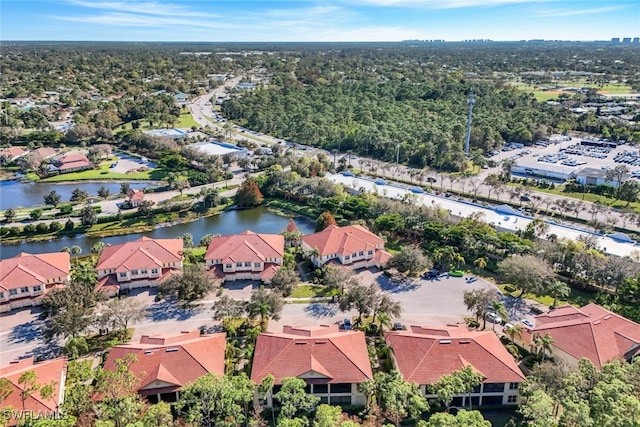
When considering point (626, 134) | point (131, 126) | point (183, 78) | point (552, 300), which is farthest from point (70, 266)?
point (183, 78)

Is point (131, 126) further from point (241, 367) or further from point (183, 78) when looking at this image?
point (241, 367)

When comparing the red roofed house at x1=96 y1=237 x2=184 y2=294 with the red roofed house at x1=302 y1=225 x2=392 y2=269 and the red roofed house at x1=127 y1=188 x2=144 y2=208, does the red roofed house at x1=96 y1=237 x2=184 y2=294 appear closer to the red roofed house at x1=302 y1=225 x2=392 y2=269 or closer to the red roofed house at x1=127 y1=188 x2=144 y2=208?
the red roofed house at x1=302 y1=225 x2=392 y2=269

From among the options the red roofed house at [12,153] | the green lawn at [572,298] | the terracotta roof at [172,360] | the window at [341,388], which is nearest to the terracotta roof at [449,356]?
the window at [341,388]

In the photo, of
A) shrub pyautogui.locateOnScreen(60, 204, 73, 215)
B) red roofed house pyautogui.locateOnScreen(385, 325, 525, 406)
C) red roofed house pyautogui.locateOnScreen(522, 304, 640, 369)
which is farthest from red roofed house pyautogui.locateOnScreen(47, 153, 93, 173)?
red roofed house pyautogui.locateOnScreen(522, 304, 640, 369)

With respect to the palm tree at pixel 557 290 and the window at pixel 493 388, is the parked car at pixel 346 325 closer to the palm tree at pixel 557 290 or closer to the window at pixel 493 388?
the window at pixel 493 388

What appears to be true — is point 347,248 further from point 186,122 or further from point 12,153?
point 186,122

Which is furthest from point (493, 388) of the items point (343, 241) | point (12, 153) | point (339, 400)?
point (12, 153)
